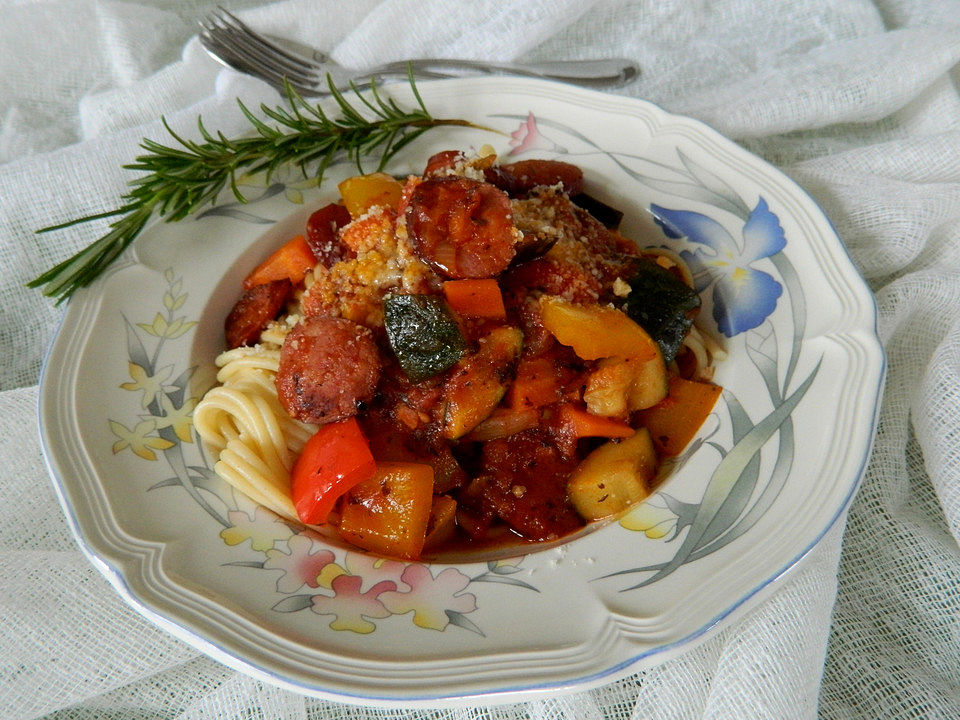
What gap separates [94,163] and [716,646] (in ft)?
12.4

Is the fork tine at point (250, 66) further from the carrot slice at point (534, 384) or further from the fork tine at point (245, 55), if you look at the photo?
the carrot slice at point (534, 384)

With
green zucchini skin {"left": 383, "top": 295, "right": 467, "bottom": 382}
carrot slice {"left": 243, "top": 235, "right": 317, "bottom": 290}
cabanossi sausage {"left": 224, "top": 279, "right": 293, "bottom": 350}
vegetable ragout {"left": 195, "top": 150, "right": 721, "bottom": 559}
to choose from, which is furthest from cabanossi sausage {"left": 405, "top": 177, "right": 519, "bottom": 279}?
cabanossi sausage {"left": 224, "top": 279, "right": 293, "bottom": 350}

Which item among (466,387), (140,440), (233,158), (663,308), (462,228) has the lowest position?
(663,308)

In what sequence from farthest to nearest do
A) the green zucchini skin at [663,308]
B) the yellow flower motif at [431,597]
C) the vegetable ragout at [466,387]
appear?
the green zucchini skin at [663,308] < the vegetable ragout at [466,387] < the yellow flower motif at [431,597]

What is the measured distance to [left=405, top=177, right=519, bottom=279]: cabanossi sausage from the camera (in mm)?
3334

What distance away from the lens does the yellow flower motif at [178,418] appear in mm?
3422

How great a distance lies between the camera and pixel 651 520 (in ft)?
9.98

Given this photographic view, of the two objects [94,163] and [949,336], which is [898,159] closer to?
[949,336]

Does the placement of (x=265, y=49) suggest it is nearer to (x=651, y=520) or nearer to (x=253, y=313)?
(x=253, y=313)

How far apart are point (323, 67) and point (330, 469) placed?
3060 millimetres

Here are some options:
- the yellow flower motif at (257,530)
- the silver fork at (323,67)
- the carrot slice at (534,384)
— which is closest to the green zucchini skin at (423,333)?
the carrot slice at (534,384)

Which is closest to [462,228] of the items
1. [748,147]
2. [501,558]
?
[501,558]

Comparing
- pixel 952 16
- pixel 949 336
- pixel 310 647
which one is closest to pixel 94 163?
pixel 310 647

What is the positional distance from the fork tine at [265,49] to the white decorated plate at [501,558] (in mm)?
1320
